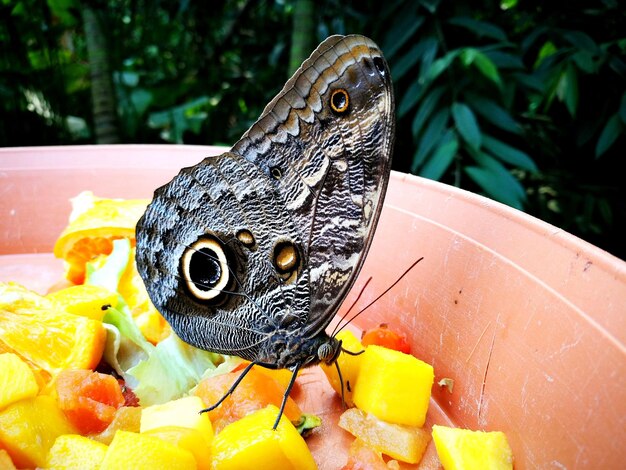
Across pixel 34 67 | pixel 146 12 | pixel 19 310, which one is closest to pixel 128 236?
pixel 19 310

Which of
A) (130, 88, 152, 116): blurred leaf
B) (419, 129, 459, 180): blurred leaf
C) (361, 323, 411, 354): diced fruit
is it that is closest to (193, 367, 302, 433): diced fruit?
(361, 323, 411, 354): diced fruit

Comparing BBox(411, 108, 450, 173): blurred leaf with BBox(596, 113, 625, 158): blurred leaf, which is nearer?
BBox(411, 108, 450, 173): blurred leaf

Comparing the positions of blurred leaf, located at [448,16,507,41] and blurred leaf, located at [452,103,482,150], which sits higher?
blurred leaf, located at [448,16,507,41]

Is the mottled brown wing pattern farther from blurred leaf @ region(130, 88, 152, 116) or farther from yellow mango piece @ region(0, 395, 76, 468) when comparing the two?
blurred leaf @ region(130, 88, 152, 116)

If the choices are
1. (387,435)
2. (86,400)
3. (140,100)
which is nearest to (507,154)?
(387,435)

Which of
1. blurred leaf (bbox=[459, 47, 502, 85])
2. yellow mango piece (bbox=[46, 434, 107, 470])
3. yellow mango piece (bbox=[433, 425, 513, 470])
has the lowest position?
yellow mango piece (bbox=[433, 425, 513, 470])

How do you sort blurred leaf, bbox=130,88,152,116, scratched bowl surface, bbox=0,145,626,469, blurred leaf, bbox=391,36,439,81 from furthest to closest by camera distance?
1. blurred leaf, bbox=130,88,152,116
2. blurred leaf, bbox=391,36,439,81
3. scratched bowl surface, bbox=0,145,626,469

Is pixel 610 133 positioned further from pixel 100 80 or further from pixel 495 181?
pixel 100 80
